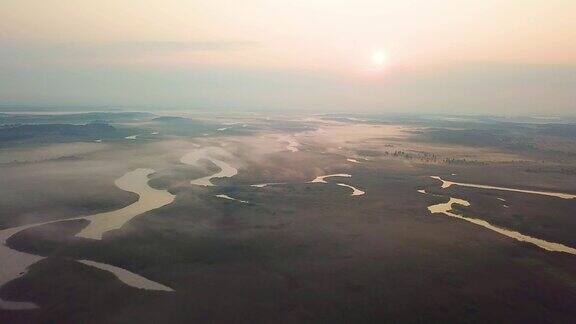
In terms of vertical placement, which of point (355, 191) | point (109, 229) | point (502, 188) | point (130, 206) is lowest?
point (109, 229)

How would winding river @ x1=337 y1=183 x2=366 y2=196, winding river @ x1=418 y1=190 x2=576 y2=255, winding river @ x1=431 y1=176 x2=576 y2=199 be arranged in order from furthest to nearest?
winding river @ x1=431 y1=176 x2=576 y2=199 → winding river @ x1=337 y1=183 x2=366 y2=196 → winding river @ x1=418 y1=190 x2=576 y2=255

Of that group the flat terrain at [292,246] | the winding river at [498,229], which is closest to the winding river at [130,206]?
the flat terrain at [292,246]

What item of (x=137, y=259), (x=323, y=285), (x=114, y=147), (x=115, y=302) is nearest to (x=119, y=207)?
(x=137, y=259)

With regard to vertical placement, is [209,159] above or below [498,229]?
above

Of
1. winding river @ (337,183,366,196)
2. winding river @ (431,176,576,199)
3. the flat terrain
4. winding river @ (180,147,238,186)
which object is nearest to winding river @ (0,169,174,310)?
the flat terrain

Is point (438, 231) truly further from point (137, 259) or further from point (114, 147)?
point (114, 147)

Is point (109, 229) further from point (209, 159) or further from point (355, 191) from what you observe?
point (209, 159)

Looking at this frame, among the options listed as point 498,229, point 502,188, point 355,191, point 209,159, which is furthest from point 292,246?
point 209,159

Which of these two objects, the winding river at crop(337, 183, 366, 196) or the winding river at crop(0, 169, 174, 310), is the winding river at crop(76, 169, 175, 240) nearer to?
the winding river at crop(0, 169, 174, 310)

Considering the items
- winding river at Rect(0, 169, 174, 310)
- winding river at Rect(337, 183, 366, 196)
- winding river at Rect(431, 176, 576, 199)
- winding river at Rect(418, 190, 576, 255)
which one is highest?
winding river at Rect(431, 176, 576, 199)

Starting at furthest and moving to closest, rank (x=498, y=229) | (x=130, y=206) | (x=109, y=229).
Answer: (x=130, y=206)
(x=498, y=229)
(x=109, y=229)
